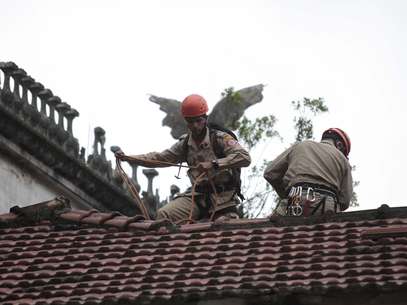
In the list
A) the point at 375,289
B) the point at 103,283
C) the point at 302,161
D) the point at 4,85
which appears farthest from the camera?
the point at 4,85

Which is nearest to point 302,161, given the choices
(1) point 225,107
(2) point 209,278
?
(2) point 209,278

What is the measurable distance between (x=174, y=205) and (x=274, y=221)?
8.06 ft

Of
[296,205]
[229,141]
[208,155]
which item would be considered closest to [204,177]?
[208,155]

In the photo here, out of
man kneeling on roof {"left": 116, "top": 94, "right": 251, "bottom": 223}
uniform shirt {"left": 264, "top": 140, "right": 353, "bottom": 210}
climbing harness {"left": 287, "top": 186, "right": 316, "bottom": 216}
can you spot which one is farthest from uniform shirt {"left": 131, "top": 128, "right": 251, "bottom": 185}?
climbing harness {"left": 287, "top": 186, "right": 316, "bottom": 216}

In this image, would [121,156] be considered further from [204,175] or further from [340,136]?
[340,136]

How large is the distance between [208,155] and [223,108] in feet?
30.1

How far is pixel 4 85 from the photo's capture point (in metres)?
31.2

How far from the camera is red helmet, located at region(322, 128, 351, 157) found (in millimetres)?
22609

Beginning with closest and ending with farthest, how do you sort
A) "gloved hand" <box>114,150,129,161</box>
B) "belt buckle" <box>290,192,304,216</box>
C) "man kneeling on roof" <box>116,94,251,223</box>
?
"belt buckle" <box>290,192,304,216</box>, "man kneeling on roof" <box>116,94,251,223</box>, "gloved hand" <box>114,150,129,161</box>

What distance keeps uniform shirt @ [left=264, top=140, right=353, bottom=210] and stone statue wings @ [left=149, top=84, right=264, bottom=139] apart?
7.09 metres

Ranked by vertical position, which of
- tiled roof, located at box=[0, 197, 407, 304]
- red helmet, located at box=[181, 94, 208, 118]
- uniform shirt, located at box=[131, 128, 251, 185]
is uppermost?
red helmet, located at box=[181, 94, 208, 118]

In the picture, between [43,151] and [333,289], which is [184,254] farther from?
[43,151]

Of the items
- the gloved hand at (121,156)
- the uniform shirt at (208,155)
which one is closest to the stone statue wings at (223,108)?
the uniform shirt at (208,155)

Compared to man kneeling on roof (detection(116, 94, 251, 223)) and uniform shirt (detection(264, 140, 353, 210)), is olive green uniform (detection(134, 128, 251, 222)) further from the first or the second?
uniform shirt (detection(264, 140, 353, 210))
